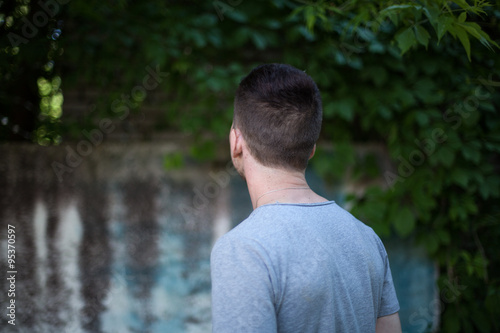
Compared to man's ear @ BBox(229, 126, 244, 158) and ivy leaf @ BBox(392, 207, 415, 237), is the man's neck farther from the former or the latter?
ivy leaf @ BBox(392, 207, 415, 237)

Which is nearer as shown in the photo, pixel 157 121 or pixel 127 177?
pixel 127 177

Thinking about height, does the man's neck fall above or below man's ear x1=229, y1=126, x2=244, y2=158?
below

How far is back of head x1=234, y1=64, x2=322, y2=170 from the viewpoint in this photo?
1130mm

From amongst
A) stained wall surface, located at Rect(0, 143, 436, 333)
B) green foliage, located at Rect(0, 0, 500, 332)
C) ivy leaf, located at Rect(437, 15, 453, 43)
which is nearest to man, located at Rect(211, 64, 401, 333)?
ivy leaf, located at Rect(437, 15, 453, 43)

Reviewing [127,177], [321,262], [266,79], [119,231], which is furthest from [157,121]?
[321,262]

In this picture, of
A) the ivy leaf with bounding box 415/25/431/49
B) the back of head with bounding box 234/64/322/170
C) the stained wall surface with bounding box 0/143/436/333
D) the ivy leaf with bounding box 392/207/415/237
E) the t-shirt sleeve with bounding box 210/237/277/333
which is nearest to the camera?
the t-shirt sleeve with bounding box 210/237/277/333

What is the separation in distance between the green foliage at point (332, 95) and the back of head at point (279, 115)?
121 centimetres

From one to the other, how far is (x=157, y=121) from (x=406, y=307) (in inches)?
91.7

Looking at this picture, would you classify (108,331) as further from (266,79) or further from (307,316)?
(266,79)

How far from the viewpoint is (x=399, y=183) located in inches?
105

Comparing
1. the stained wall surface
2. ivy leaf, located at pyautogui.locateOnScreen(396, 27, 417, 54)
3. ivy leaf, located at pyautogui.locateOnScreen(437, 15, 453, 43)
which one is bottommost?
the stained wall surface

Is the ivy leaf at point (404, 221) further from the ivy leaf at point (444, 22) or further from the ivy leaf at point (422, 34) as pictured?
the ivy leaf at point (444, 22)

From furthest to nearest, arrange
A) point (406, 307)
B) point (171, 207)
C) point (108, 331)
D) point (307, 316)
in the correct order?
point (406, 307) → point (171, 207) → point (108, 331) → point (307, 316)

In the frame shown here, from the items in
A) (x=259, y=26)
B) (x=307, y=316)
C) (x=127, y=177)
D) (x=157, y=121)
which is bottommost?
(x=127, y=177)
